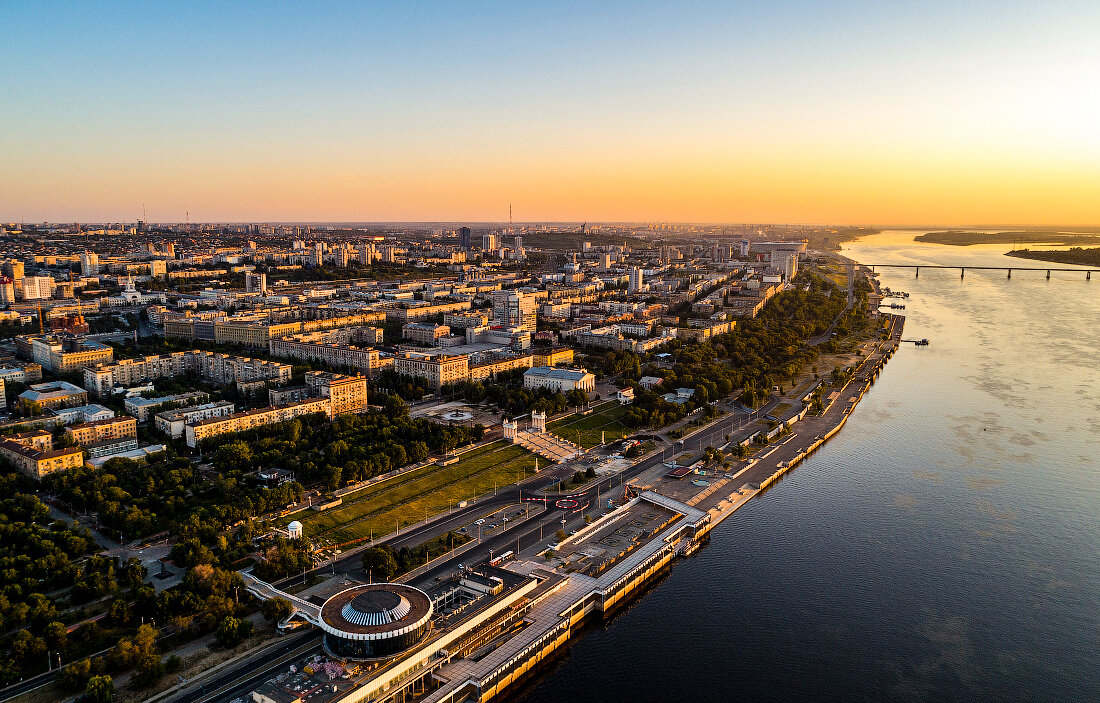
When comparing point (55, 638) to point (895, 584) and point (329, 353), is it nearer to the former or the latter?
point (895, 584)

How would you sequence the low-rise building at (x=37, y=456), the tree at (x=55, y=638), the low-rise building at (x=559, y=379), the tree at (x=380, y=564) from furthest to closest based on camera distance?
the low-rise building at (x=559, y=379) < the low-rise building at (x=37, y=456) < the tree at (x=380, y=564) < the tree at (x=55, y=638)

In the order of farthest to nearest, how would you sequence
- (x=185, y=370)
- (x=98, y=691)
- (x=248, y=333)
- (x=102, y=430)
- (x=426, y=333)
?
(x=426, y=333) < (x=248, y=333) < (x=185, y=370) < (x=102, y=430) < (x=98, y=691)

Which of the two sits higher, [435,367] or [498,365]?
[435,367]

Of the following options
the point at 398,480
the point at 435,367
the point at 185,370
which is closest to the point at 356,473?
the point at 398,480

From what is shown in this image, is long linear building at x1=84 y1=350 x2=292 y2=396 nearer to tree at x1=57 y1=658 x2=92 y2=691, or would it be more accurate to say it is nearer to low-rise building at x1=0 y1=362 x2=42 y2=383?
low-rise building at x1=0 y1=362 x2=42 y2=383

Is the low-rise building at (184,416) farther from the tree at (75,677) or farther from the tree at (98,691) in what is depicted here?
the tree at (98,691)

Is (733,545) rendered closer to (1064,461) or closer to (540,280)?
(1064,461)

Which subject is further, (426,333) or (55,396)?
(426,333)

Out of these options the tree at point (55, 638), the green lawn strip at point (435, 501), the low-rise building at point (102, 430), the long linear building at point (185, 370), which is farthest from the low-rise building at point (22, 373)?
the tree at point (55, 638)
